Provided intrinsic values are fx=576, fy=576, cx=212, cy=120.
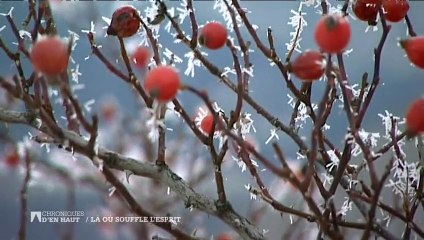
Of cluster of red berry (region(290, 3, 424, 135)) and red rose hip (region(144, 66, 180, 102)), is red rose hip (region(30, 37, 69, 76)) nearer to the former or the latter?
red rose hip (region(144, 66, 180, 102))

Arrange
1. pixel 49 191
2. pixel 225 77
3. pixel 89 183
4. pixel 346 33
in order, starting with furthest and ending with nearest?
pixel 49 191 < pixel 89 183 < pixel 225 77 < pixel 346 33

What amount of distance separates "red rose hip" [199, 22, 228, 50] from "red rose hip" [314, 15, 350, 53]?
0.12 meters

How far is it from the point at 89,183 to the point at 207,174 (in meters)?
0.35

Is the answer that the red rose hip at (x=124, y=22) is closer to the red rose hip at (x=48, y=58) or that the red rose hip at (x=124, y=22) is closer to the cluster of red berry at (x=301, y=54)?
the cluster of red berry at (x=301, y=54)

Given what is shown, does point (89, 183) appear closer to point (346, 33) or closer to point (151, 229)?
point (151, 229)

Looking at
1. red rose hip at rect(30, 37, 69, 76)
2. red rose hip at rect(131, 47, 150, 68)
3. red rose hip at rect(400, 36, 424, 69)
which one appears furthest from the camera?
red rose hip at rect(131, 47, 150, 68)

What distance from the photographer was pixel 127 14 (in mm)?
602

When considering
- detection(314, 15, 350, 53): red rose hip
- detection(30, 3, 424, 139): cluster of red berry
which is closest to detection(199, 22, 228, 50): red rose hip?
detection(30, 3, 424, 139): cluster of red berry

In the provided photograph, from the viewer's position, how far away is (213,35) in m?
0.53

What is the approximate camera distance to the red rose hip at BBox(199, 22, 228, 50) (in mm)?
534

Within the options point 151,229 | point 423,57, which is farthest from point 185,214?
point 423,57

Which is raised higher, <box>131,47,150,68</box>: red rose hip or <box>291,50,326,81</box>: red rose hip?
<box>131,47,150,68</box>: red rose hip

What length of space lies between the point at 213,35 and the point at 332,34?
5.3 inches

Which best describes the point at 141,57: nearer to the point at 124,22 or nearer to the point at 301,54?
the point at 124,22
